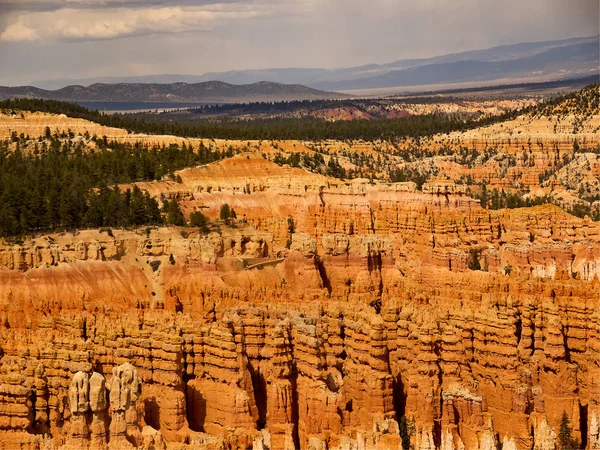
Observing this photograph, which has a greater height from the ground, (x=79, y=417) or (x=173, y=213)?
(x=173, y=213)

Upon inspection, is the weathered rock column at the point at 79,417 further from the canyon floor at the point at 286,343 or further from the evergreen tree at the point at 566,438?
the evergreen tree at the point at 566,438

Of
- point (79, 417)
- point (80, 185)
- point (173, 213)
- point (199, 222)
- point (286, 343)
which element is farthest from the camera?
point (80, 185)

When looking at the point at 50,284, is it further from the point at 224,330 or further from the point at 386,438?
the point at 386,438

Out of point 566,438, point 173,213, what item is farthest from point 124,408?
point 173,213

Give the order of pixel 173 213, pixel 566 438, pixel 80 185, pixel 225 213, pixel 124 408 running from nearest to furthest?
pixel 124 408 → pixel 566 438 → pixel 173 213 → pixel 80 185 → pixel 225 213

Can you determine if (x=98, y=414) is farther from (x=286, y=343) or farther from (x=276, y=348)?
(x=286, y=343)

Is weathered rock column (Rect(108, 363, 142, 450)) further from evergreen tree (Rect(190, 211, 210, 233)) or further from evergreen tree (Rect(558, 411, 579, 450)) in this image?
evergreen tree (Rect(190, 211, 210, 233))

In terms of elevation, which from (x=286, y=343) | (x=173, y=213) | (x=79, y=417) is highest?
(x=173, y=213)
